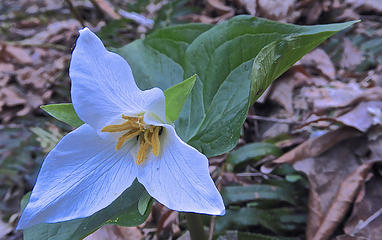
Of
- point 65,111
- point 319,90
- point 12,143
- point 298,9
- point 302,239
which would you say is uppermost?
point 65,111

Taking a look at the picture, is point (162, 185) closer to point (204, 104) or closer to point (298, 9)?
point (204, 104)

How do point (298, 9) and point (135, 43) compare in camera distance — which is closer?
point (135, 43)

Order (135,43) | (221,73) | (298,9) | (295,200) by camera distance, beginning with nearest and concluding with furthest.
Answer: (221,73), (135,43), (295,200), (298,9)

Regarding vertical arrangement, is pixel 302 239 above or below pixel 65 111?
below

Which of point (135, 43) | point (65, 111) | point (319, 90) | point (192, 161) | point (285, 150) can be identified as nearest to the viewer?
point (192, 161)

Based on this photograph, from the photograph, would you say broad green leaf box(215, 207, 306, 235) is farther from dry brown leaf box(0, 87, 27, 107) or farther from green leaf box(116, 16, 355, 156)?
dry brown leaf box(0, 87, 27, 107)

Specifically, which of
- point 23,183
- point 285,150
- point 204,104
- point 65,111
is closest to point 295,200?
point 285,150
